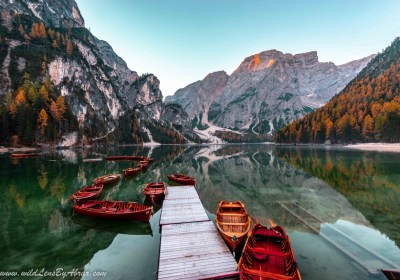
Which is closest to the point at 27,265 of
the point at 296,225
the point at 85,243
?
the point at 85,243

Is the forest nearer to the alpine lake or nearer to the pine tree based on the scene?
the pine tree

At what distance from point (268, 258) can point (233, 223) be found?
5792mm

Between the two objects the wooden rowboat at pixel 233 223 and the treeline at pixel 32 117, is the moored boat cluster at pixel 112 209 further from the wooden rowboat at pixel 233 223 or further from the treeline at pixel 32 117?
the treeline at pixel 32 117

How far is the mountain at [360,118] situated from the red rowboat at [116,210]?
485 feet

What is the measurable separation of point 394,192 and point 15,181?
66.8 metres

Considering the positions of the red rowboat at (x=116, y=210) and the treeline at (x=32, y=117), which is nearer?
the red rowboat at (x=116, y=210)

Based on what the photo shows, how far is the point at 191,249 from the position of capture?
14867mm

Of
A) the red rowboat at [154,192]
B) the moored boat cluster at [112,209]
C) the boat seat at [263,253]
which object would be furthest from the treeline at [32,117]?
the boat seat at [263,253]

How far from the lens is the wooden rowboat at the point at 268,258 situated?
36.4 feet

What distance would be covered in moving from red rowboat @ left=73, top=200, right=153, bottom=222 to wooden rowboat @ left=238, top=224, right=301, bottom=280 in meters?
11.8

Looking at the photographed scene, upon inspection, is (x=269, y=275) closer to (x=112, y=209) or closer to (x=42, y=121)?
(x=112, y=209)

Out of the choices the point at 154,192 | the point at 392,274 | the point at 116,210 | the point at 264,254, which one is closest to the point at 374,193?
the point at 392,274

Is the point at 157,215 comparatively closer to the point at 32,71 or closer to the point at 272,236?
the point at 272,236

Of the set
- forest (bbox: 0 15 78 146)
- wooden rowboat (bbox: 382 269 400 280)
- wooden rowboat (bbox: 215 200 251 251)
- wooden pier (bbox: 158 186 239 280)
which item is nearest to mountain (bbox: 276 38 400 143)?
wooden rowboat (bbox: 215 200 251 251)
